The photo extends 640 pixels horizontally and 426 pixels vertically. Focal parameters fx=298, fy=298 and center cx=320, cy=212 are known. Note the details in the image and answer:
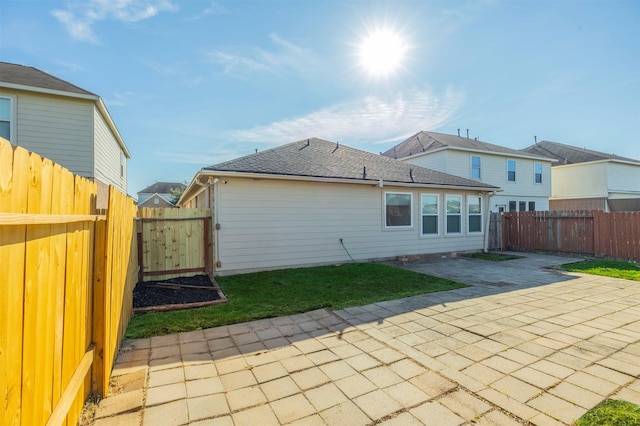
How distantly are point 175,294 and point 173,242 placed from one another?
169cm

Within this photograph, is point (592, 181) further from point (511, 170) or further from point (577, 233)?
point (577, 233)

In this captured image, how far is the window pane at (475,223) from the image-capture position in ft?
37.9

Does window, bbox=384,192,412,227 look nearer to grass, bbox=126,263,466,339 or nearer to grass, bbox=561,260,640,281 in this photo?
grass, bbox=126,263,466,339

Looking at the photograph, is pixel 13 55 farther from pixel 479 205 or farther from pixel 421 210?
pixel 479 205

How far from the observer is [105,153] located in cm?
1114

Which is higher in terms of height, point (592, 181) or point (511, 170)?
point (511, 170)

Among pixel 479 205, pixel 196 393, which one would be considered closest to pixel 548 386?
pixel 196 393

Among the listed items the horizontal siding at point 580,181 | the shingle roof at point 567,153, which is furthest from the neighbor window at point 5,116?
the horizontal siding at point 580,181

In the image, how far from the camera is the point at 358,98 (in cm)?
1013

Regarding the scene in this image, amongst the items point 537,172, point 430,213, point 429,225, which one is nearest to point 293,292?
point 429,225

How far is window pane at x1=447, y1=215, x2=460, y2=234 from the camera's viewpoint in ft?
36.0

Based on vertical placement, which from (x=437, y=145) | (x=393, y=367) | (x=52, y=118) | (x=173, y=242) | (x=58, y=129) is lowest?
(x=393, y=367)

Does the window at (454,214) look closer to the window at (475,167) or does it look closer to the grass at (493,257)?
the grass at (493,257)

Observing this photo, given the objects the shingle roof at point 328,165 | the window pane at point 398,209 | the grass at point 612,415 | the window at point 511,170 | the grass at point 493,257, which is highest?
the window at point 511,170
